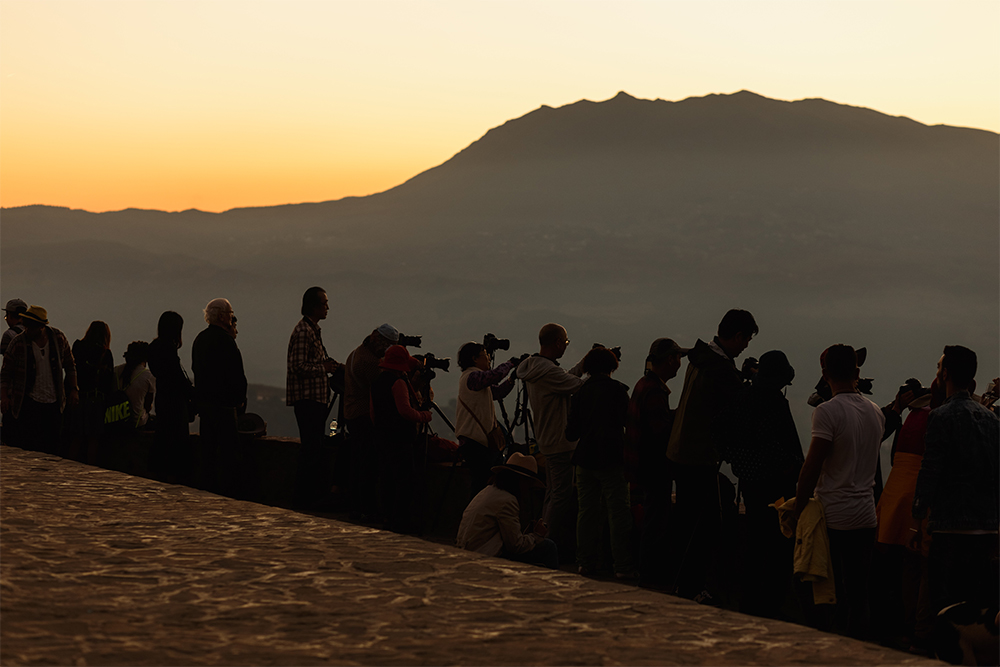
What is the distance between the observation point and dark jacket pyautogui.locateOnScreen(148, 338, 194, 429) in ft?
23.5

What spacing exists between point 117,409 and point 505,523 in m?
5.28

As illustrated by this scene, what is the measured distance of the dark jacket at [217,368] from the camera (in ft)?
22.2

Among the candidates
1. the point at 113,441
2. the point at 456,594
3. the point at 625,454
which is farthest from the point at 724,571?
the point at 113,441

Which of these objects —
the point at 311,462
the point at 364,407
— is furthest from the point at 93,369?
the point at 364,407

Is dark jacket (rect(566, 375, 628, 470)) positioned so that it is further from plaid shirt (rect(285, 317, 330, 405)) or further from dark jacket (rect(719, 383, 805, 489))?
plaid shirt (rect(285, 317, 330, 405))

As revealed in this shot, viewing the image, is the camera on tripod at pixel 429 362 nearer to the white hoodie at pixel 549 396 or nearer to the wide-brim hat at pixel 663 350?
the white hoodie at pixel 549 396

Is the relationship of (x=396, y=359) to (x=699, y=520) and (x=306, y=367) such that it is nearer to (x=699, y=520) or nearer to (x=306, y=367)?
(x=306, y=367)

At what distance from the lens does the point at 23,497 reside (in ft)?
16.9

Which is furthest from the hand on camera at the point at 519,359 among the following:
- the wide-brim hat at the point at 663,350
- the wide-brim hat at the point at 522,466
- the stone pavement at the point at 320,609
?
the stone pavement at the point at 320,609

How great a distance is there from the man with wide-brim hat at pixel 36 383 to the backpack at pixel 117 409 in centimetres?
84

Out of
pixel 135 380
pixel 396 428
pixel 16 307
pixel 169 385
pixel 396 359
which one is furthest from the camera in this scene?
pixel 135 380

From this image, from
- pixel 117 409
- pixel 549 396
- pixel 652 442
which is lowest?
pixel 117 409

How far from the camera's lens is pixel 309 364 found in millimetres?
7211

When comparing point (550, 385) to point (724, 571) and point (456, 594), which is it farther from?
point (456, 594)
